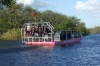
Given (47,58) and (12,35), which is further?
(12,35)

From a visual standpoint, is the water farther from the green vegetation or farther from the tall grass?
the tall grass

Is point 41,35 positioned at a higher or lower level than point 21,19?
lower

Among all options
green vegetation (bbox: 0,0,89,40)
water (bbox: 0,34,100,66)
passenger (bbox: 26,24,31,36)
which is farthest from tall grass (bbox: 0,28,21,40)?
water (bbox: 0,34,100,66)

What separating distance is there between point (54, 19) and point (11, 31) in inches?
1485

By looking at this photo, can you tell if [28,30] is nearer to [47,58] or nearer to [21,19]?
[47,58]

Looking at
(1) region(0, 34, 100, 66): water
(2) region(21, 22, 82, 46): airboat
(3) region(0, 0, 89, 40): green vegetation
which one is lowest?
(1) region(0, 34, 100, 66): water

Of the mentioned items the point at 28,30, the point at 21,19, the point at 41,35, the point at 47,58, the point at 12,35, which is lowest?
the point at 47,58

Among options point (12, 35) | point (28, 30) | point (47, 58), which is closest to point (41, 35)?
point (28, 30)

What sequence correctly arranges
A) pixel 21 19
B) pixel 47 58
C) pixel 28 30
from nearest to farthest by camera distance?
pixel 47 58 → pixel 28 30 → pixel 21 19

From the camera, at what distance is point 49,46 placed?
5850cm

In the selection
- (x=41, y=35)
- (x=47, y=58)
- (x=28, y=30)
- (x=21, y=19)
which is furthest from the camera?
(x=21, y=19)

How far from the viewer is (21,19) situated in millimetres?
107312

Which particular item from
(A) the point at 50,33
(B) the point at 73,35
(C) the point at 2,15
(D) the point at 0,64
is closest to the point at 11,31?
(C) the point at 2,15

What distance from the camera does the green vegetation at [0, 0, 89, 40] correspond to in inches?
3779
